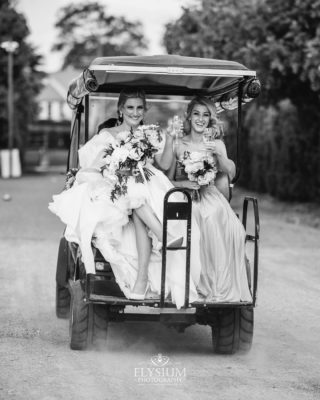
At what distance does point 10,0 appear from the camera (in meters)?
44.9

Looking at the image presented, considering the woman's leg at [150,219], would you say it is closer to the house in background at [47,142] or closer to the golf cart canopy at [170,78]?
the golf cart canopy at [170,78]

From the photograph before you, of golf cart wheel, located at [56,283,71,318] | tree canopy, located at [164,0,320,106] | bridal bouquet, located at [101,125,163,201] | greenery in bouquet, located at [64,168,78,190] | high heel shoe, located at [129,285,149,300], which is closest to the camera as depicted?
high heel shoe, located at [129,285,149,300]

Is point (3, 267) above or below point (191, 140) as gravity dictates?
below

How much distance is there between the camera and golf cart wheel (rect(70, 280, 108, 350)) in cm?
635

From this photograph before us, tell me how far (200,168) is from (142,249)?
2.69 feet

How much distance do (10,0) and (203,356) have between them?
41.2 meters

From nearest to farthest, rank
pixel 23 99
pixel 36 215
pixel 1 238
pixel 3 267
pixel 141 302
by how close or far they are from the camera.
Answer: pixel 141 302 → pixel 3 267 → pixel 1 238 → pixel 36 215 → pixel 23 99

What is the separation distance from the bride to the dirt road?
61 centimetres

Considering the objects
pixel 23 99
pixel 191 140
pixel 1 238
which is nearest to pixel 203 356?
pixel 191 140

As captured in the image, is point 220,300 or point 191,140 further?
point 191,140

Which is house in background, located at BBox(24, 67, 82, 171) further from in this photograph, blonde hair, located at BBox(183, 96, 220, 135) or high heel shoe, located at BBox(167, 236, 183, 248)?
high heel shoe, located at BBox(167, 236, 183, 248)

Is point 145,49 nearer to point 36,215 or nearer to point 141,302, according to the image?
point 36,215

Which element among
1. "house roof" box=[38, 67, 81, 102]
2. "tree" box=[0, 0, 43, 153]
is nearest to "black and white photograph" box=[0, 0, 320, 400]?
"tree" box=[0, 0, 43, 153]

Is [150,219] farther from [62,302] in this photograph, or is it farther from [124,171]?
[62,302]
